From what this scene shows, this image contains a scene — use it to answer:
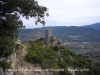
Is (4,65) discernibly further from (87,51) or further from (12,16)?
(87,51)

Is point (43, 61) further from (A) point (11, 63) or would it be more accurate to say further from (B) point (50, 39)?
(B) point (50, 39)

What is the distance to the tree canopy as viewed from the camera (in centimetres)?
1222

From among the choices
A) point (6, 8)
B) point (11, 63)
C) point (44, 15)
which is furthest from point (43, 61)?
point (6, 8)

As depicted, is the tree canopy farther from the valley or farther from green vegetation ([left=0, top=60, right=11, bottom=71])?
the valley

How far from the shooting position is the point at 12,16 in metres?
13.1

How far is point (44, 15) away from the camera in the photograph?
1423cm

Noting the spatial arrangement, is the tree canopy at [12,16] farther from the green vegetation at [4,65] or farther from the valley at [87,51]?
the valley at [87,51]

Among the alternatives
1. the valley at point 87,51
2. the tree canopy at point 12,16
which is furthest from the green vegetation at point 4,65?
the valley at point 87,51

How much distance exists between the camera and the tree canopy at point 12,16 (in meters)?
12.2

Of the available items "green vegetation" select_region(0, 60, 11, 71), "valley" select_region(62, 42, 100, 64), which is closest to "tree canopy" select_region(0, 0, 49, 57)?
"green vegetation" select_region(0, 60, 11, 71)

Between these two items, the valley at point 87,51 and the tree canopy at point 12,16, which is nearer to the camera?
the tree canopy at point 12,16

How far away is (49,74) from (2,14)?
10.1 metres

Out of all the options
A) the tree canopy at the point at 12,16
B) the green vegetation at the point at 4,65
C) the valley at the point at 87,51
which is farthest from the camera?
the valley at the point at 87,51

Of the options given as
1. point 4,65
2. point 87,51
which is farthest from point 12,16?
point 87,51
